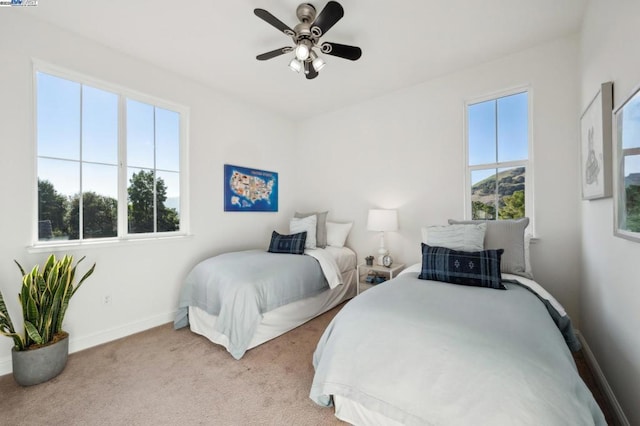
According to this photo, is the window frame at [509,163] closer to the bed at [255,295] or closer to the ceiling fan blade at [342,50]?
the ceiling fan blade at [342,50]

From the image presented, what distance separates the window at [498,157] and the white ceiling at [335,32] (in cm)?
53

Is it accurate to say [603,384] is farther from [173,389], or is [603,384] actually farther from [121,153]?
[121,153]

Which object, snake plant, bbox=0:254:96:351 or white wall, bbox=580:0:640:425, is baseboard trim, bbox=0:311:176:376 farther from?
white wall, bbox=580:0:640:425

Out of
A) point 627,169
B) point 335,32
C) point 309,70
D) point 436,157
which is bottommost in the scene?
point 627,169

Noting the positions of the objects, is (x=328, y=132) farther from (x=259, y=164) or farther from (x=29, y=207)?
(x=29, y=207)

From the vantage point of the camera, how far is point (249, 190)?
3.79 m

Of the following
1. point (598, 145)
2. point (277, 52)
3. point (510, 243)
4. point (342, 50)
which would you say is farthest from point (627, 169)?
point (277, 52)

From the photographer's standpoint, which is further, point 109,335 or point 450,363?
point 109,335

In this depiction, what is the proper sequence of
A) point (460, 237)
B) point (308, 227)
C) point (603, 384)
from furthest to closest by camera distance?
1. point (308, 227)
2. point (460, 237)
3. point (603, 384)

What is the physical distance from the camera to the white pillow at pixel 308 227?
343 centimetres

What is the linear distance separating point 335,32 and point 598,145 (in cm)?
210

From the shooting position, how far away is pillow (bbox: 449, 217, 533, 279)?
2.06m

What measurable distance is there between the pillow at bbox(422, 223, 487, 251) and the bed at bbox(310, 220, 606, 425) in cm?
46

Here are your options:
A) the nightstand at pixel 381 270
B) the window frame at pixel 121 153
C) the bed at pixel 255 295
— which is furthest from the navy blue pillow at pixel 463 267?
the window frame at pixel 121 153
